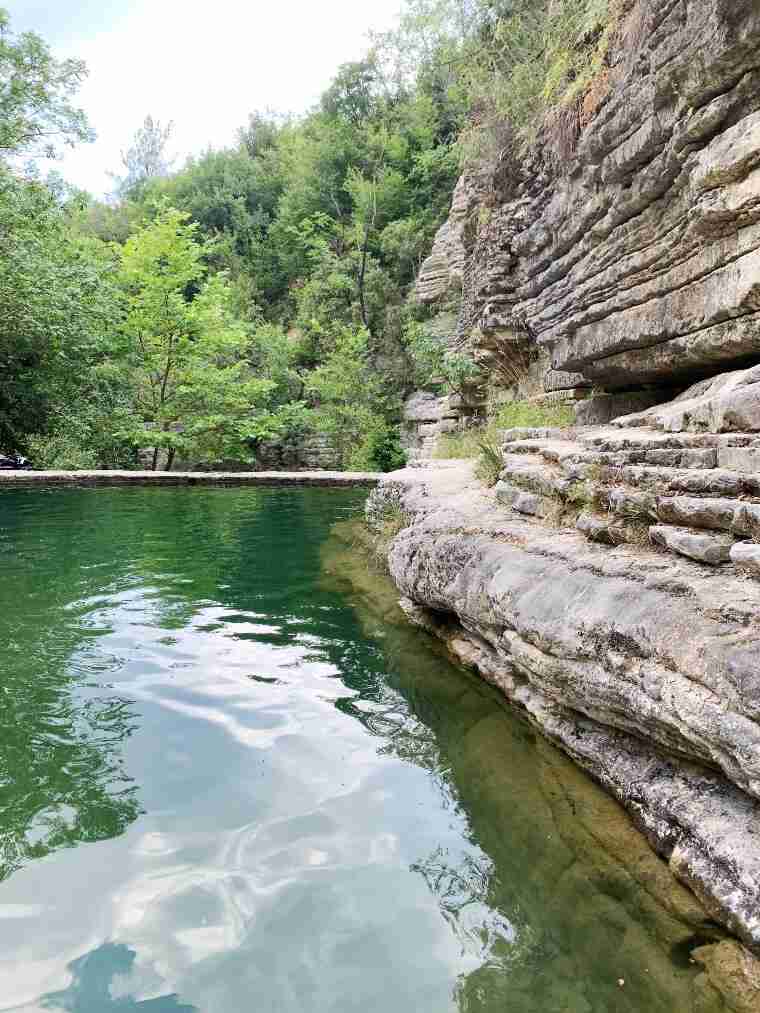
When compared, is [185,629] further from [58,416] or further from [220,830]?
[58,416]

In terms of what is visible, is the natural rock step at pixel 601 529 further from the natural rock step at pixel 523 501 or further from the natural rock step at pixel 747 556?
the natural rock step at pixel 747 556

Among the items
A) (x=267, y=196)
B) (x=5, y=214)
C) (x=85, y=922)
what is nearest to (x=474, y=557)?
(x=85, y=922)

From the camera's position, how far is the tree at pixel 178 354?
1820 cm

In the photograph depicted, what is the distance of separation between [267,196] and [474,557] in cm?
3174

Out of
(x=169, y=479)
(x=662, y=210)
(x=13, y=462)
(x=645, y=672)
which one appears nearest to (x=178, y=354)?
(x=13, y=462)

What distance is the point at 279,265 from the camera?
29.3 metres

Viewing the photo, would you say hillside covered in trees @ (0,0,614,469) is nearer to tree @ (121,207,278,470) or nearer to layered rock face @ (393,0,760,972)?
tree @ (121,207,278,470)

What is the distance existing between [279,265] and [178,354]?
12319 millimetres

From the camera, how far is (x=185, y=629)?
15.5 ft

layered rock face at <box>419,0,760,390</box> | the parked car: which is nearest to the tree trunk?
the parked car

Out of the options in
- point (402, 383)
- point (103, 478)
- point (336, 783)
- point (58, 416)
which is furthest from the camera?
point (402, 383)

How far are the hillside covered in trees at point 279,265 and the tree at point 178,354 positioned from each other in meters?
0.07

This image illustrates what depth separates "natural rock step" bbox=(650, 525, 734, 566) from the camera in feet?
8.24

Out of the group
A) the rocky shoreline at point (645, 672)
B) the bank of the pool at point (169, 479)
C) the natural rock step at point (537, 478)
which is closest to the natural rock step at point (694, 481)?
the rocky shoreline at point (645, 672)
